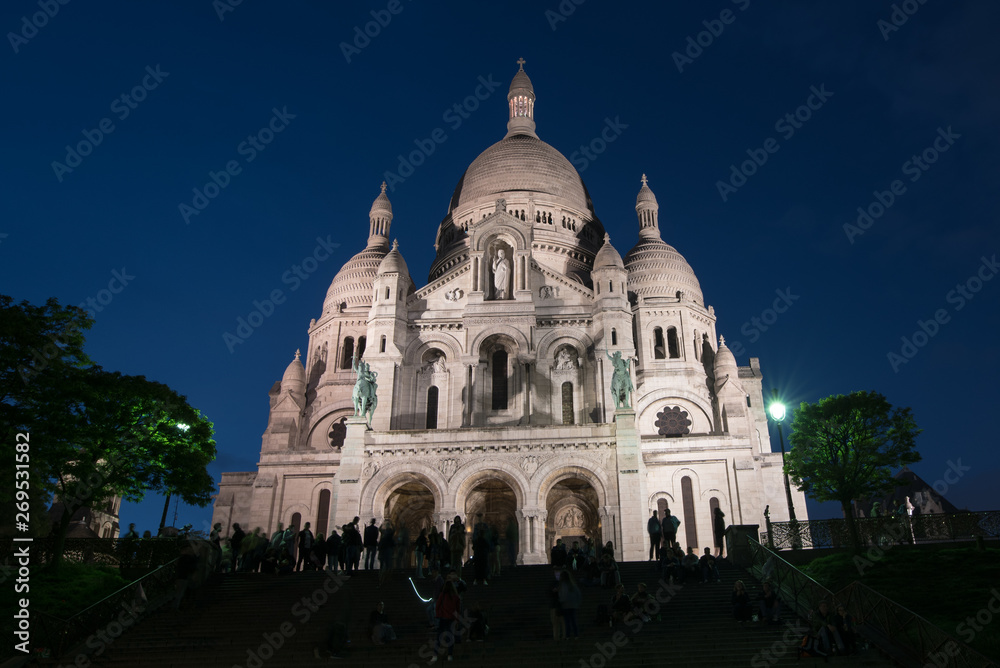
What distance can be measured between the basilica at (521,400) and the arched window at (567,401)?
0.11m

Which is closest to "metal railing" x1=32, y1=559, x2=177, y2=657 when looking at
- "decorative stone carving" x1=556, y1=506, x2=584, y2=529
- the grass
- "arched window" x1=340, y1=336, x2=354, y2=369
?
the grass

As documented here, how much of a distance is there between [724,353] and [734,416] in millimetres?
4857

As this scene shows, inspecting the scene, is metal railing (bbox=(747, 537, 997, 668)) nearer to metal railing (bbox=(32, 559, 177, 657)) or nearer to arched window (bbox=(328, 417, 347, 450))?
metal railing (bbox=(32, 559, 177, 657))

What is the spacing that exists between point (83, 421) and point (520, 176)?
40.8 m

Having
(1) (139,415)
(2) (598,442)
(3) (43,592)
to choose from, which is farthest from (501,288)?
(3) (43,592)

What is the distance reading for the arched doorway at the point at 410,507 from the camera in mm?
37469

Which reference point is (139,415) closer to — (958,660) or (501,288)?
(501,288)

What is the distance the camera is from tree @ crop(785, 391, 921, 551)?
33.4 metres

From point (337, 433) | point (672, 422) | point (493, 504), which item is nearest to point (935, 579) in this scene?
point (493, 504)

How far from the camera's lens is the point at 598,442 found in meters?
36.1

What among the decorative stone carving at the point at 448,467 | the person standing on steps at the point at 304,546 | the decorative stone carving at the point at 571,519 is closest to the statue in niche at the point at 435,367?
the decorative stone carving at the point at 448,467

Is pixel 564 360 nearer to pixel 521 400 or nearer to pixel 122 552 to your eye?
pixel 521 400

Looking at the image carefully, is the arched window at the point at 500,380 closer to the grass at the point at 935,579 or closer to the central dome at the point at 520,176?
the central dome at the point at 520,176

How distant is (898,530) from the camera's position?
28.7m
